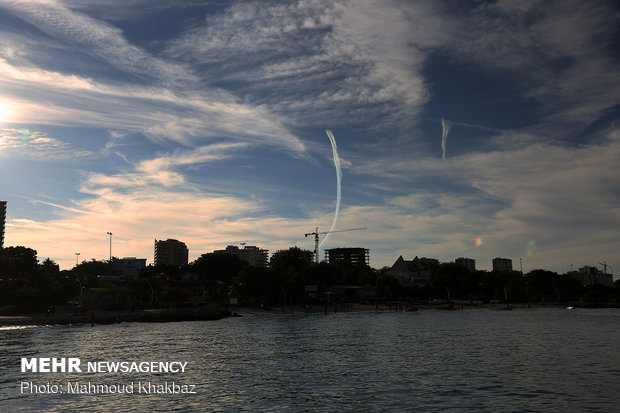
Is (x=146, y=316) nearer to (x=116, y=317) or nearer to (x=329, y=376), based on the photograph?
(x=116, y=317)

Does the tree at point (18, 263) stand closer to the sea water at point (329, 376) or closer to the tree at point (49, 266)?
the tree at point (49, 266)

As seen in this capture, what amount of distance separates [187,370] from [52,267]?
13771 cm

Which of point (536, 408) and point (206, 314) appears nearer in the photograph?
point (536, 408)

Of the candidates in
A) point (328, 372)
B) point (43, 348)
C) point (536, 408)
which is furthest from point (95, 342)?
point (536, 408)

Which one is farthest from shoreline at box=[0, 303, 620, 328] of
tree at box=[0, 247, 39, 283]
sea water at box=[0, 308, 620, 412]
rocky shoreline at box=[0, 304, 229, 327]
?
tree at box=[0, 247, 39, 283]

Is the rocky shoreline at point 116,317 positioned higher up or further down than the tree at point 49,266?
further down

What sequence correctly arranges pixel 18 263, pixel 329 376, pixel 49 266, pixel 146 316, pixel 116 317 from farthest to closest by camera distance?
pixel 49 266, pixel 18 263, pixel 146 316, pixel 116 317, pixel 329 376

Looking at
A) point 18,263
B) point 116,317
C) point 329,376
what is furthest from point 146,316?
point 329,376

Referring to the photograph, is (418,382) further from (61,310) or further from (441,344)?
(61,310)

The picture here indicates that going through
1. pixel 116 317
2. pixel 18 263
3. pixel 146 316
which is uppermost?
pixel 18 263

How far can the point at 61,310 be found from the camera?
12050 centimetres

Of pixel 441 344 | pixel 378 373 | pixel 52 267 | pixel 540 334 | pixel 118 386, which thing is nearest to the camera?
pixel 118 386

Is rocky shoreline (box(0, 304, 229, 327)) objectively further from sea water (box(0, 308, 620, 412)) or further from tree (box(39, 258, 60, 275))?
tree (box(39, 258, 60, 275))

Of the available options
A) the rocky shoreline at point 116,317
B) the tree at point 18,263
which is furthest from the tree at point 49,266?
the rocky shoreline at point 116,317
